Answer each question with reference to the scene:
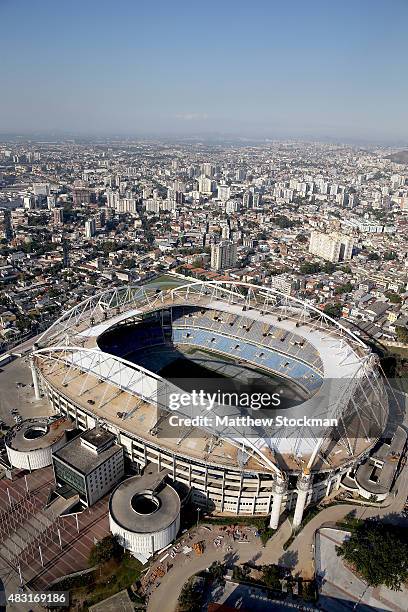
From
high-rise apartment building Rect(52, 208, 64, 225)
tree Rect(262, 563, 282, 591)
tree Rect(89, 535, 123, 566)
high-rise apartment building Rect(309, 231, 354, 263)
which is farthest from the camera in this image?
high-rise apartment building Rect(52, 208, 64, 225)

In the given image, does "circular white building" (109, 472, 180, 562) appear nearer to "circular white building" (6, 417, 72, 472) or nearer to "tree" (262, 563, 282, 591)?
"tree" (262, 563, 282, 591)

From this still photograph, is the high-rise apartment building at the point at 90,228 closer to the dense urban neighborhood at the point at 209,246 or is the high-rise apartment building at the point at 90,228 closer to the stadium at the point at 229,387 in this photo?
the dense urban neighborhood at the point at 209,246

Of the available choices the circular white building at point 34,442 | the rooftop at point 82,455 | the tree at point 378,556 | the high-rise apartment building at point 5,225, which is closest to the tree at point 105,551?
the rooftop at point 82,455

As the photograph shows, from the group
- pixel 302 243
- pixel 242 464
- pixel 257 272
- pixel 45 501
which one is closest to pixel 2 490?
pixel 45 501

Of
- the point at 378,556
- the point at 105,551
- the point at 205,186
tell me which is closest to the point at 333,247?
the point at 378,556

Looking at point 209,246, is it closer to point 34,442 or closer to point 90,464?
point 34,442

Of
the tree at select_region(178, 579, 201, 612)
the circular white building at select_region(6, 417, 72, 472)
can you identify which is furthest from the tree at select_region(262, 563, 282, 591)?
the circular white building at select_region(6, 417, 72, 472)
